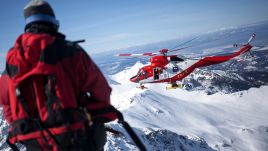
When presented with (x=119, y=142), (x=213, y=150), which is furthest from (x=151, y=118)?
(x=119, y=142)

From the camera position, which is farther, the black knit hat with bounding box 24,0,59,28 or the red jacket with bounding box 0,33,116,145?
the black knit hat with bounding box 24,0,59,28

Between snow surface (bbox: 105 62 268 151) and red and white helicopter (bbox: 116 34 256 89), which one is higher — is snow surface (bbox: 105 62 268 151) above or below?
below

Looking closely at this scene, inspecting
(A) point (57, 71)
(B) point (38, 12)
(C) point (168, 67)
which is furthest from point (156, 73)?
(A) point (57, 71)


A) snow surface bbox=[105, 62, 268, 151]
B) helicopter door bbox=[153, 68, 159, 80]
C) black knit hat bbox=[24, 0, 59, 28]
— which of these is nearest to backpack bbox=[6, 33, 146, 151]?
black knit hat bbox=[24, 0, 59, 28]

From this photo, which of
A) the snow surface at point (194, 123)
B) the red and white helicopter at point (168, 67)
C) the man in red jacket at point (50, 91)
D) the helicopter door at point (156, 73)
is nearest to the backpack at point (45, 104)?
the man in red jacket at point (50, 91)

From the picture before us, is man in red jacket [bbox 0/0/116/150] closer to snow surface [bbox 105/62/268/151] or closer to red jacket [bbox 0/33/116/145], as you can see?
red jacket [bbox 0/33/116/145]

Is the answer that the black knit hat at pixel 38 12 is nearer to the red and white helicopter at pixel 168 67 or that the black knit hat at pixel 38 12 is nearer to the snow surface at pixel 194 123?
the red and white helicopter at pixel 168 67

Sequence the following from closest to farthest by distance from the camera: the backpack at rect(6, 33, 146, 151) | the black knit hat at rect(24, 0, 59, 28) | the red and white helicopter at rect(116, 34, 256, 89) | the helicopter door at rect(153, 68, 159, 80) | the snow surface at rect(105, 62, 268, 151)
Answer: the backpack at rect(6, 33, 146, 151) < the black knit hat at rect(24, 0, 59, 28) < the red and white helicopter at rect(116, 34, 256, 89) < the helicopter door at rect(153, 68, 159, 80) < the snow surface at rect(105, 62, 268, 151)

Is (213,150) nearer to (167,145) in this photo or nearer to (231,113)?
(167,145)

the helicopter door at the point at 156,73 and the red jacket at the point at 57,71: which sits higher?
the red jacket at the point at 57,71
